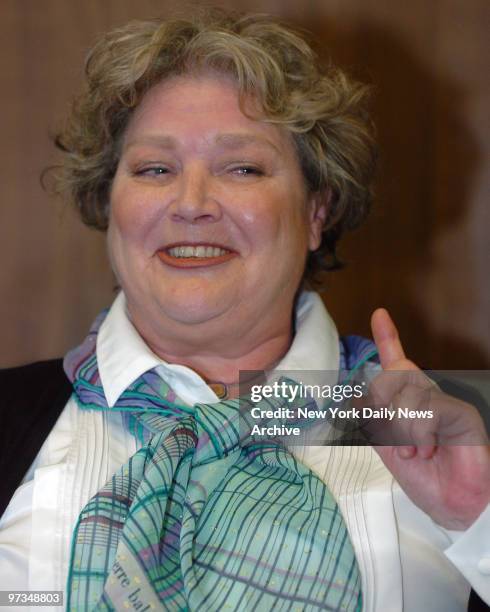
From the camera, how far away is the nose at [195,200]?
137cm

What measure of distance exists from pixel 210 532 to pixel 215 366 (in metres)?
0.38

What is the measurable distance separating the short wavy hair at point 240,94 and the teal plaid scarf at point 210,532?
552 mm

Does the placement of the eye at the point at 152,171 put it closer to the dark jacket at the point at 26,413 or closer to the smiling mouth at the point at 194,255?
the smiling mouth at the point at 194,255

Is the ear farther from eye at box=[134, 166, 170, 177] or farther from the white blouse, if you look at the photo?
the white blouse

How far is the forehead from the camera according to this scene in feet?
4.63

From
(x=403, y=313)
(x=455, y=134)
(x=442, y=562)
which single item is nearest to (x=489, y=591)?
(x=442, y=562)

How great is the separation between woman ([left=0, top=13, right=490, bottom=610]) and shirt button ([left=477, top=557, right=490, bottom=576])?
0.05ft

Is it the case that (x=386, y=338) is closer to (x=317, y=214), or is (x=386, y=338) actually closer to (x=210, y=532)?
(x=210, y=532)

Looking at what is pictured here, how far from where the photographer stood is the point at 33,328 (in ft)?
6.48

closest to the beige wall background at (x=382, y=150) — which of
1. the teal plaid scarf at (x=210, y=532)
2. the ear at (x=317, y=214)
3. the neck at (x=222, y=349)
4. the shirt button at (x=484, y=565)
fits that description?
the ear at (x=317, y=214)

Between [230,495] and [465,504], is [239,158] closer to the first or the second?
[230,495]

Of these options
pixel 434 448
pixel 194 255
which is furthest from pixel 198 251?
pixel 434 448

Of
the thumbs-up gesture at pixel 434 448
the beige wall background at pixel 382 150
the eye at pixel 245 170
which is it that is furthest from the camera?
the beige wall background at pixel 382 150

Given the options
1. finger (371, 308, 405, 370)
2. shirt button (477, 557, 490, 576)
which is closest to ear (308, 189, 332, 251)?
finger (371, 308, 405, 370)
